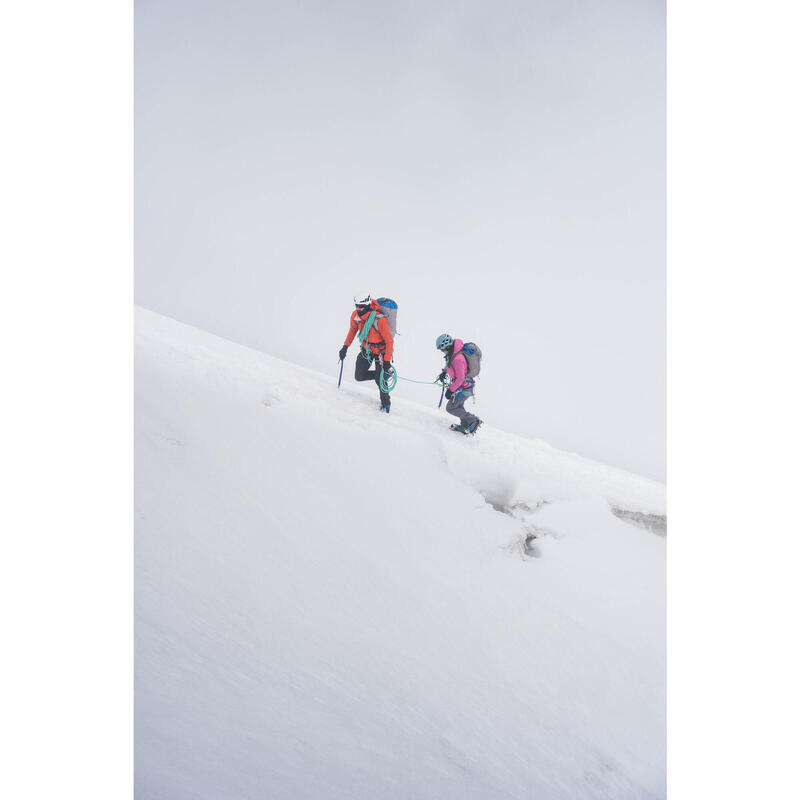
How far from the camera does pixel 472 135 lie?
20.8 ft

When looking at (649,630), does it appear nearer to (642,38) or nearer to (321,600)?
(321,600)


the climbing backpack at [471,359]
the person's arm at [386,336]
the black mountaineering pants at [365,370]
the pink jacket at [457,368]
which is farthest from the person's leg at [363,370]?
the climbing backpack at [471,359]

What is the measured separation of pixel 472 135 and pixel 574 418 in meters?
7.11

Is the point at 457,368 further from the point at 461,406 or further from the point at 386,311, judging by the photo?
the point at 386,311

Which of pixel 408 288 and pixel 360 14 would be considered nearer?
pixel 360 14

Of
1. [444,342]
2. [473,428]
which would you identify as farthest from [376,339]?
[473,428]

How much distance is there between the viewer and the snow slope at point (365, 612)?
6.08ft

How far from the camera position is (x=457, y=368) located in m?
3.87

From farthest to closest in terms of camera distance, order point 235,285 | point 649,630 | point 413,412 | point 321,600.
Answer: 1. point 235,285
2. point 413,412
3. point 649,630
4. point 321,600

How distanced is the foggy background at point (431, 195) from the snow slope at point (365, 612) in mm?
1809

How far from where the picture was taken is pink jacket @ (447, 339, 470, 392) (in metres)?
3.85

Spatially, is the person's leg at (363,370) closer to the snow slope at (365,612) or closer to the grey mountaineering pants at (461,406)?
the snow slope at (365,612)

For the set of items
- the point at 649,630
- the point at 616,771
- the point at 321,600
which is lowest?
the point at 616,771
